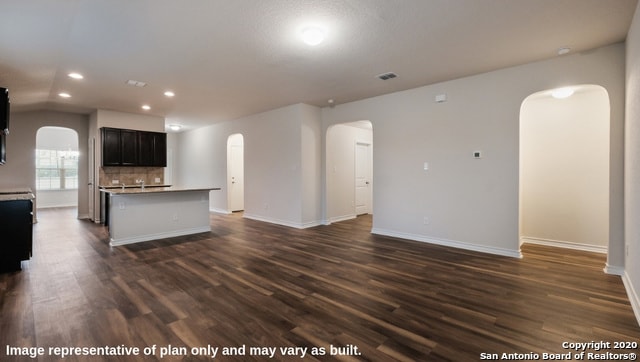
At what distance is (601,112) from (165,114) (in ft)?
28.9

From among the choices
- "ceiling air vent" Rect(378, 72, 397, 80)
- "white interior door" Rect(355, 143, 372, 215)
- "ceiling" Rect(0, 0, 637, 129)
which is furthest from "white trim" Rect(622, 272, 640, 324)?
"white interior door" Rect(355, 143, 372, 215)

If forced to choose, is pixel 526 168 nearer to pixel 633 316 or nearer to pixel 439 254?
pixel 439 254

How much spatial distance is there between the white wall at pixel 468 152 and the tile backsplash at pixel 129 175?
19.3ft

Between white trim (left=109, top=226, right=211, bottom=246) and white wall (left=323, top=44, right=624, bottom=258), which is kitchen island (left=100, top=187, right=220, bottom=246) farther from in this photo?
white wall (left=323, top=44, right=624, bottom=258)

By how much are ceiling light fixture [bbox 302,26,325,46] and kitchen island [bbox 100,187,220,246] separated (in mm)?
3818

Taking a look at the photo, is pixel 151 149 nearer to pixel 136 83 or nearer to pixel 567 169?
pixel 136 83

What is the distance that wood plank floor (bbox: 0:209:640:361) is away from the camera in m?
2.08

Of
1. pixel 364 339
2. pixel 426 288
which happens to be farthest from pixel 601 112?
pixel 364 339

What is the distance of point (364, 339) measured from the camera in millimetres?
2107

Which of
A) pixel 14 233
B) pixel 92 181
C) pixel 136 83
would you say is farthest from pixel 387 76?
pixel 92 181

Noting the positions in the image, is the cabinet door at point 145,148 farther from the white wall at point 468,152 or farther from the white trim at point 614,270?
the white trim at point 614,270

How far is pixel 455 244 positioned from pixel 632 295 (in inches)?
84.0

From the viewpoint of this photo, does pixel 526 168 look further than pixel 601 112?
Yes

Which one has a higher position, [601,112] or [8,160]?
[601,112]
